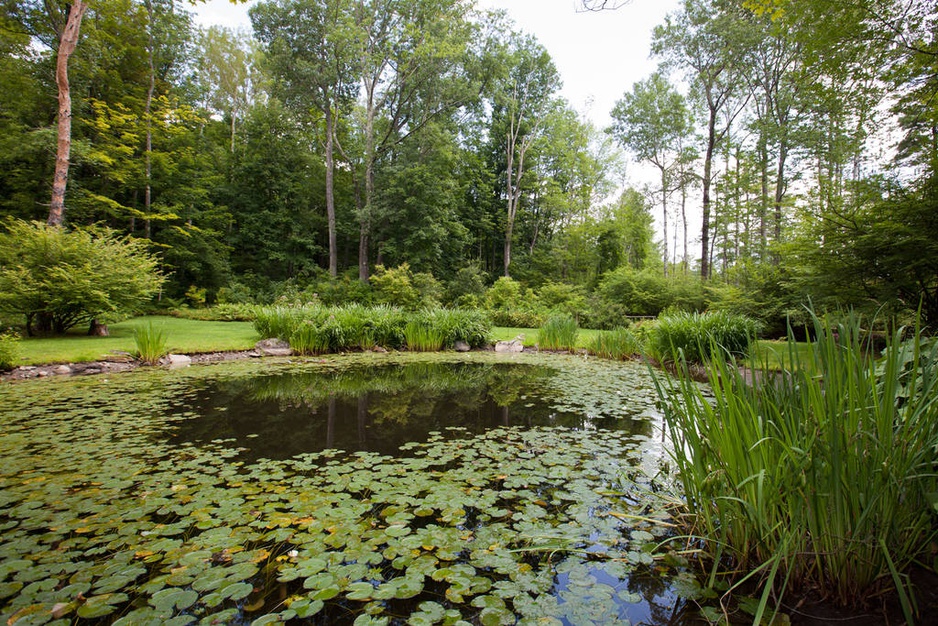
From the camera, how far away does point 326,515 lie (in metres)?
1.98

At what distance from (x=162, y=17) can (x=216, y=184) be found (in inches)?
256

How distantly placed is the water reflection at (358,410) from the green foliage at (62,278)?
445cm

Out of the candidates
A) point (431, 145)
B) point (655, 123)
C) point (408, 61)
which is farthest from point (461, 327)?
point (655, 123)

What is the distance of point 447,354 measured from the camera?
360 inches

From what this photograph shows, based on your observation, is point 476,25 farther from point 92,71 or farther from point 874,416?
point 874,416

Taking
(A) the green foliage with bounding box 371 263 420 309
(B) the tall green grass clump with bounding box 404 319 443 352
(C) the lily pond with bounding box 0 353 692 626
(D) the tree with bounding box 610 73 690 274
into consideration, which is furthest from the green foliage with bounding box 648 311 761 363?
(D) the tree with bounding box 610 73 690 274

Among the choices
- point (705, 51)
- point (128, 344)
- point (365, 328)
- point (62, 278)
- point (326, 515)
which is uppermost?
point (705, 51)

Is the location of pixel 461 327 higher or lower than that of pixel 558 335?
higher

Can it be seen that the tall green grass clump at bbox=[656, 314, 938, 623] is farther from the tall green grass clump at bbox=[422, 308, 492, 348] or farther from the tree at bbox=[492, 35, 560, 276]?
the tree at bbox=[492, 35, 560, 276]

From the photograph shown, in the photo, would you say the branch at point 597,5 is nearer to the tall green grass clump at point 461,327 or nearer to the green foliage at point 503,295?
the tall green grass clump at point 461,327

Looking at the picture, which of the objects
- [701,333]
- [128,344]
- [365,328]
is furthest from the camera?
[365,328]

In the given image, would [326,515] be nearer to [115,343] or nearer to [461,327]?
[115,343]

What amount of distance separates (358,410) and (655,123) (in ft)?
66.3

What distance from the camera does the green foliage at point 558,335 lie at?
31.6 ft
